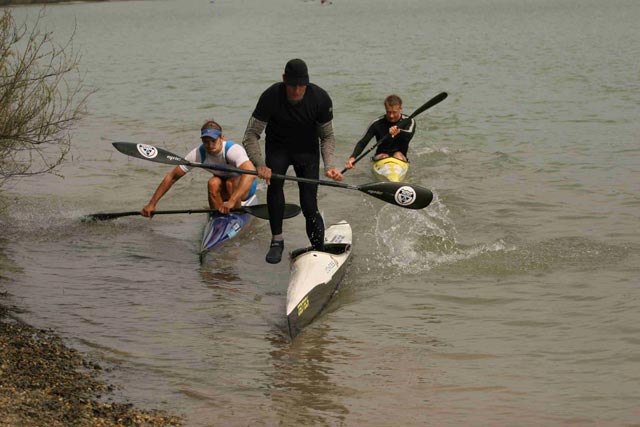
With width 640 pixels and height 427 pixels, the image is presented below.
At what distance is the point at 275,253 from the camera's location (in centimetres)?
882

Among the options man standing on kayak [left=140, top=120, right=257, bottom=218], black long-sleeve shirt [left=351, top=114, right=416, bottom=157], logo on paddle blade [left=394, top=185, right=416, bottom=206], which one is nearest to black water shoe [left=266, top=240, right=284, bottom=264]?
logo on paddle blade [left=394, top=185, right=416, bottom=206]

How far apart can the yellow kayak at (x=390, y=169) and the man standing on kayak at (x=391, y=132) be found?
0.11 metres

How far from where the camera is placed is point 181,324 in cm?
838

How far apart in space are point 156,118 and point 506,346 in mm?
16960

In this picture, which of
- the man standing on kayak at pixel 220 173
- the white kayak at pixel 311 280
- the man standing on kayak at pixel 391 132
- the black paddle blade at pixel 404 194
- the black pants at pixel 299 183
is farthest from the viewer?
the man standing on kayak at pixel 391 132

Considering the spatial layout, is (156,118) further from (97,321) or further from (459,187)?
(97,321)

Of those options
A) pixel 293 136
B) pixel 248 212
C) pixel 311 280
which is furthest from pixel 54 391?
pixel 248 212

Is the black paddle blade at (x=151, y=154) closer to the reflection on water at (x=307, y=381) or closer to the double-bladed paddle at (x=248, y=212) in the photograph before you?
the double-bladed paddle at (x=248, y=212)

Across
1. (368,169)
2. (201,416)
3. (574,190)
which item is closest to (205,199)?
(368,169)

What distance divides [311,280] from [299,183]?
928 mm

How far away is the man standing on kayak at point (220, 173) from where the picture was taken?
35.0 feet

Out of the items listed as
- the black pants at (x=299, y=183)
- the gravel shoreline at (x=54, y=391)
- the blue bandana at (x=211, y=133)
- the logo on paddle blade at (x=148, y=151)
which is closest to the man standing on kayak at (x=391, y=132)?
the blue bandana at (x=211, y=133)

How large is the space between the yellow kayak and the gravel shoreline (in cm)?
749

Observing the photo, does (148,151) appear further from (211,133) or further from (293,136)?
(293,136)
